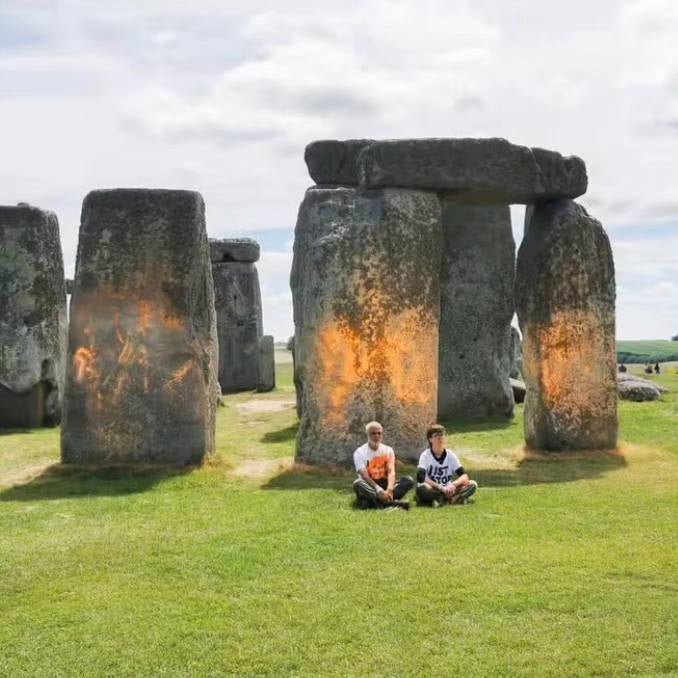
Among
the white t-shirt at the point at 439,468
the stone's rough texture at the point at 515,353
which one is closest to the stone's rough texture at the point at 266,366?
the stone's rough texture at the point at 515,353

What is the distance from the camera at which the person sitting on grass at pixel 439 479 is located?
9781 millimetres

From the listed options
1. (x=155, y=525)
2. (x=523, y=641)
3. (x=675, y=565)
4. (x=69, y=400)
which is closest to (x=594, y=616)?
(x=523, y=641)

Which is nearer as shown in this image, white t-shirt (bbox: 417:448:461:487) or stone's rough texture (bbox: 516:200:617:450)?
white t-shirt (bbox: 417:448:461:487)

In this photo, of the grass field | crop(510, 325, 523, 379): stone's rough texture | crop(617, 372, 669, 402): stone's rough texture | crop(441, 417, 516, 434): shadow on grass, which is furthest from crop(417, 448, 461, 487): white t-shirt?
crop(510, 325, 523, 379): stone's rough texture

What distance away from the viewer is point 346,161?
1702 centimetres

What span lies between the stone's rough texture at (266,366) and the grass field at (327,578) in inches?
578

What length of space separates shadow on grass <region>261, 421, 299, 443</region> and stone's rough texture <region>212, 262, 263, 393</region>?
370 inches

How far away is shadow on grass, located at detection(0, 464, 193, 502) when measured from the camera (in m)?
10.9

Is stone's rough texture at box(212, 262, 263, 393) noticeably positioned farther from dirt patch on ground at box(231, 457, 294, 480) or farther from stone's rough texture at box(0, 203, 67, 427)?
dirt patch on ground at box(231, 457, 294, 480)

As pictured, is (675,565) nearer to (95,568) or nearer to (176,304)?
(95,568)

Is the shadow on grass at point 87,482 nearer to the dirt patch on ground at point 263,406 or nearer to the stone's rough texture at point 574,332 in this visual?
the stone's rough texture at point 574,332

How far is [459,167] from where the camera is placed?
12.3m

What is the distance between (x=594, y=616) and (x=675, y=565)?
1.46 m

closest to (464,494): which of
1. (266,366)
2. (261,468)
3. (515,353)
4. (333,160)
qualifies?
(261,468)
